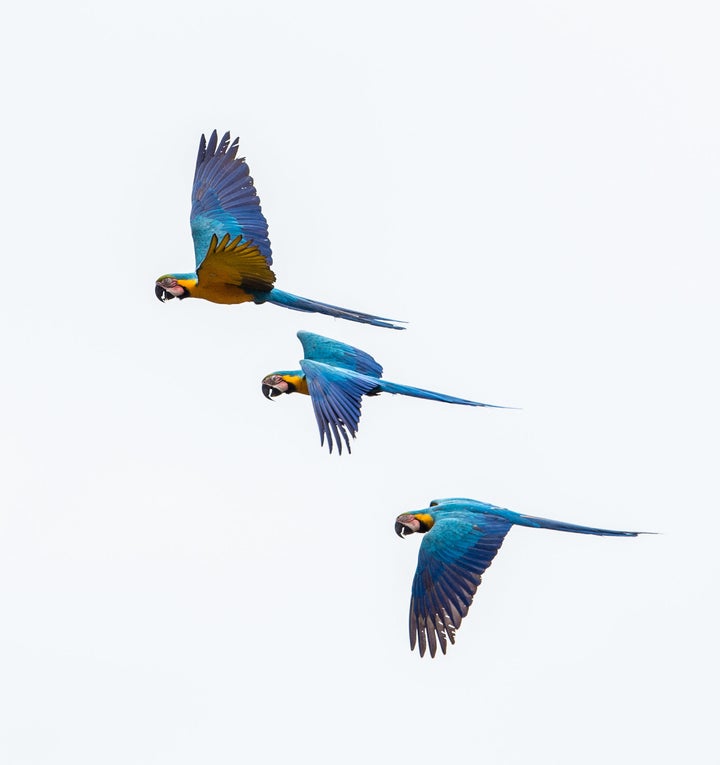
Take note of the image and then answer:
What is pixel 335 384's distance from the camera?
734 inches

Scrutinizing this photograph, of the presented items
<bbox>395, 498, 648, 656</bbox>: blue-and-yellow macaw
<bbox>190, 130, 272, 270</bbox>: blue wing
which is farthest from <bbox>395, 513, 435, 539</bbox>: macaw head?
<bbox>190, 130, 272, 270</bbox>: blue wing

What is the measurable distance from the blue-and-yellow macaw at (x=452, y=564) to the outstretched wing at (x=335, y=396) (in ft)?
4.75

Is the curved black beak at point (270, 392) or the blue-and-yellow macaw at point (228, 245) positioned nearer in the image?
the blue-and-yellow macaw at point (228, 245)

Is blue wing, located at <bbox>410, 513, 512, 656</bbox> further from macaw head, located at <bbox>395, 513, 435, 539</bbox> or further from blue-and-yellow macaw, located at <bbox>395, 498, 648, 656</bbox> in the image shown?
macaw head, located at <bbox>395, 513, 435, 539</bbox>

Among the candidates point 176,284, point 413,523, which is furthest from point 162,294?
point 413,523

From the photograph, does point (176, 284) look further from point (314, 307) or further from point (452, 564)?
point (452, 564)

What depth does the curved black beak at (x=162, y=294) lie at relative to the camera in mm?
19516

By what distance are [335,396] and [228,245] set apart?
1928 mm

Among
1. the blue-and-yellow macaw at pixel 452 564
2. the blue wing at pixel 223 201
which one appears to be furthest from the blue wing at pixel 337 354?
the blue-and-yellow macaw at pixel 452 564

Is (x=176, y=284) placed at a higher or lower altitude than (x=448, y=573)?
higher

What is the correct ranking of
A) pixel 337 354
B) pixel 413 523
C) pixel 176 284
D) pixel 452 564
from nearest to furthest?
pixel 452 564 → pixel 413 523 → pixel 176 284 → pixel 337 354

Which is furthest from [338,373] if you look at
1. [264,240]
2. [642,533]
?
[642,533]

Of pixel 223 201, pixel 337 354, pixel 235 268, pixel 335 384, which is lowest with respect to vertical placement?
pixel 335 384

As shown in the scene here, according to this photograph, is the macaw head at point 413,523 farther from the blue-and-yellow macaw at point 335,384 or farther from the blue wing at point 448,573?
the blue-and-yellow macaw at point 335,384
